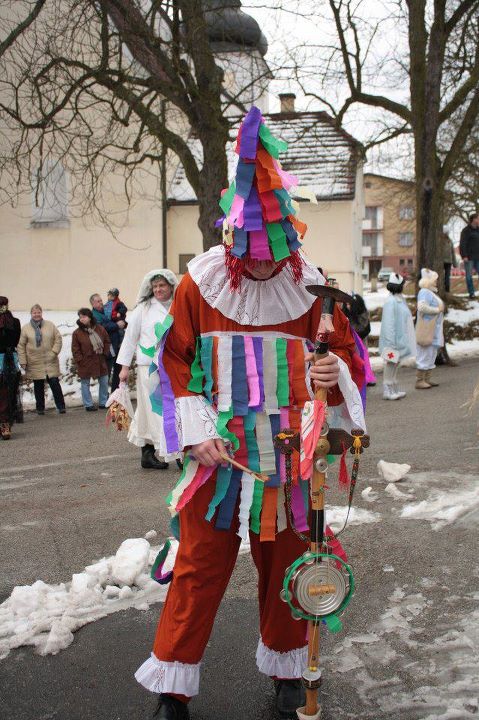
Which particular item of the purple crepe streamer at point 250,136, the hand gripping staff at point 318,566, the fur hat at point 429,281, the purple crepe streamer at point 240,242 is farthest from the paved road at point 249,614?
the fur hat at point 429,281

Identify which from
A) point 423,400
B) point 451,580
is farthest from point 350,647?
point 423,400

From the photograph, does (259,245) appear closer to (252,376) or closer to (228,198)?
(228,198)

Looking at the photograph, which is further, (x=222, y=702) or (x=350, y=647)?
(x=350, y=647)

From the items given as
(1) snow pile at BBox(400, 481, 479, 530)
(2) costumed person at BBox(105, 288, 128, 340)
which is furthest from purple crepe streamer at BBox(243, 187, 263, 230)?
(2) costumed person at BBox(105, 288, 128, 340)

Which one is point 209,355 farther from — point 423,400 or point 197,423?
point 423,400

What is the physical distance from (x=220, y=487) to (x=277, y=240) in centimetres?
93

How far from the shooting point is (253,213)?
105 inches

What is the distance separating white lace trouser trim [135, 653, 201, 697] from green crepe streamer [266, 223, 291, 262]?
152 centimetres

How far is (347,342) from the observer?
Result: 2.98 metres

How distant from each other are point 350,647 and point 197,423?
1384mm

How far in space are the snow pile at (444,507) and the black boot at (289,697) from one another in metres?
2.19

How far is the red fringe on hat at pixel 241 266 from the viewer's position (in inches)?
112

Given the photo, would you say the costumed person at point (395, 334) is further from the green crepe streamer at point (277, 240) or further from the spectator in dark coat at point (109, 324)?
the green crepe streamer at point (277, 240)

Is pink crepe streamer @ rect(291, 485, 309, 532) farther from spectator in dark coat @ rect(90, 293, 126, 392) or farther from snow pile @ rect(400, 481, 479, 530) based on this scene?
spectator in dark coat @ rect(90, 293, 126, 392)
